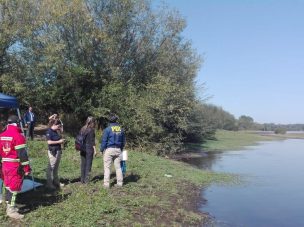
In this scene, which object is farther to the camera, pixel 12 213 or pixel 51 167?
pixel 51 167

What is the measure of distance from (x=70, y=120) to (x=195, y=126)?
14197 mm

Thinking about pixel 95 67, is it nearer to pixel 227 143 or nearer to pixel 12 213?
pixel 12 213

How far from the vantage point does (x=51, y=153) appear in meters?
11.7

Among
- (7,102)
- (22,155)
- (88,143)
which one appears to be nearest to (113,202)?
(88,143)

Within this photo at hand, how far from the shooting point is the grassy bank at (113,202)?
9.26 meters

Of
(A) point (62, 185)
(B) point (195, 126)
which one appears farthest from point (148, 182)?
(B) point (195, 126)

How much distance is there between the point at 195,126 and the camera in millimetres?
39281

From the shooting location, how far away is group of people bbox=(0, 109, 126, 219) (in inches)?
343

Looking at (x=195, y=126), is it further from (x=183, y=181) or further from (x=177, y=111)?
(x=183, y=181)

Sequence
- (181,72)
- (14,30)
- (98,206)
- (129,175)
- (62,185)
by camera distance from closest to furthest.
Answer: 1. (98,206)
2. (62,185)
3. (129,175)
4. (14,30)
5. (181,72)

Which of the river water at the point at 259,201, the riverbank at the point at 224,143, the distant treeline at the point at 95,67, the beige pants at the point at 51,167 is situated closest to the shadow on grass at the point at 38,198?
the beige pants at the point at 51,167

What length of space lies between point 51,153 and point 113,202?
7.61ft

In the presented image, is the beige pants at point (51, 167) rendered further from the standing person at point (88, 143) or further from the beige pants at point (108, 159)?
the beige pants at point (108, 159)

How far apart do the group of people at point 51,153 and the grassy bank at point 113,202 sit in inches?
13.1
